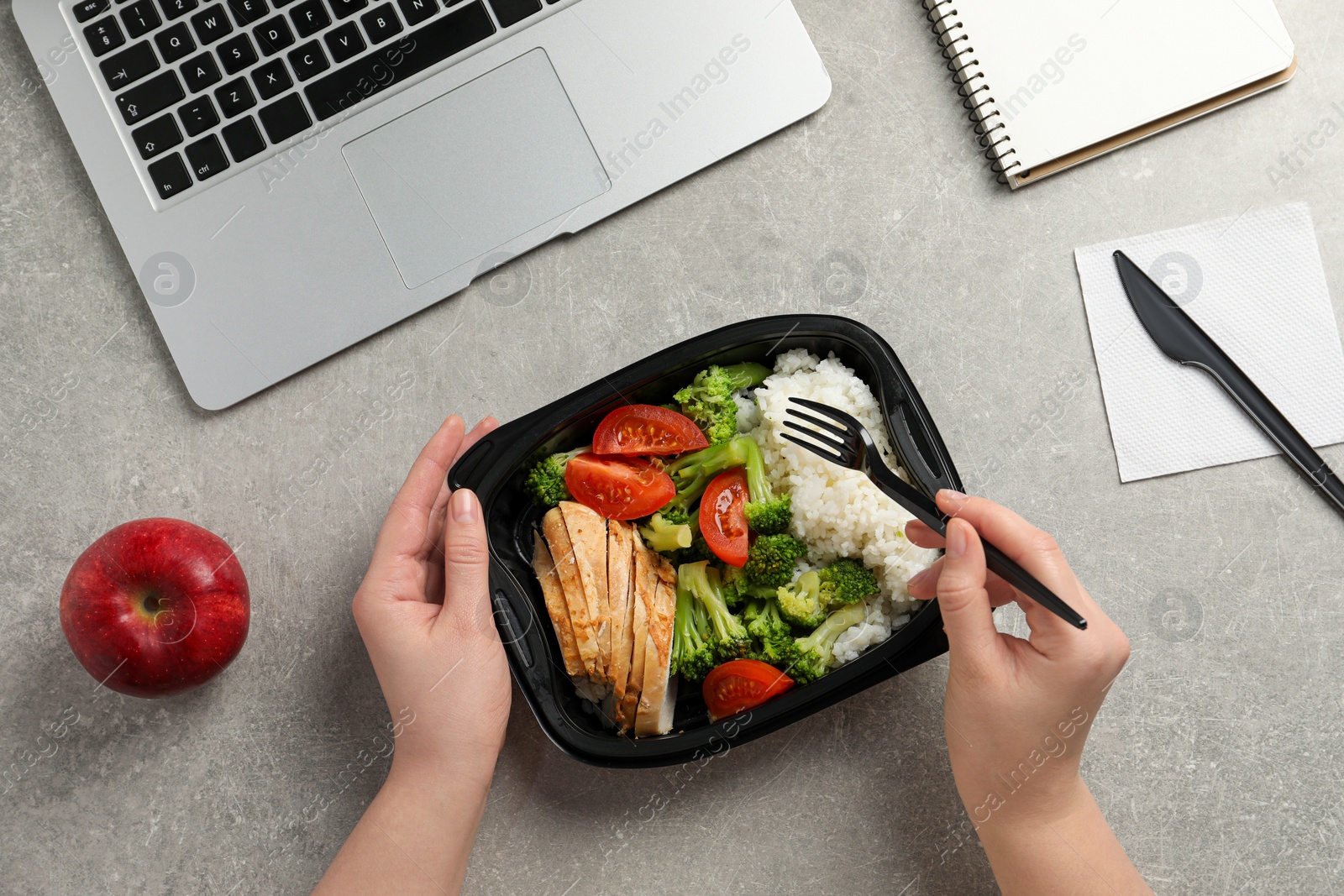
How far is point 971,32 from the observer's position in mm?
1559

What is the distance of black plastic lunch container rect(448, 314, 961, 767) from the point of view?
128 centimetres

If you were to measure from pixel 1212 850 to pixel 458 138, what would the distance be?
6.33 ft

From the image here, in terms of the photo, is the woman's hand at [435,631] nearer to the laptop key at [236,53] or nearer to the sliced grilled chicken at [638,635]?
the sliced grilled chicken at [638,635]

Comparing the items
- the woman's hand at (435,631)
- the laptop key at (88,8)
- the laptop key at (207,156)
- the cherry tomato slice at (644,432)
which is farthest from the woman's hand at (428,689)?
the laptop key at (88,8)

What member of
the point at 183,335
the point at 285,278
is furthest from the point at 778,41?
the point at 183,335

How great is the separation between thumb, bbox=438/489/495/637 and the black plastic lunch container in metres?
0.03

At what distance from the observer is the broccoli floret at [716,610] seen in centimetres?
135

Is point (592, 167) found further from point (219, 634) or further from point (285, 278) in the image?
point (219, 634)

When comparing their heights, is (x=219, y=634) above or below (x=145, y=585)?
below

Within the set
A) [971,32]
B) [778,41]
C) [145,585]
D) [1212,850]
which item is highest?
[778,41]

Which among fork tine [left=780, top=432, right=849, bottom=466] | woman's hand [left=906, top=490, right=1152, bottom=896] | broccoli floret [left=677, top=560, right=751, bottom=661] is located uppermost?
fork tine [left=780, top=432, right=849, bottom=466]

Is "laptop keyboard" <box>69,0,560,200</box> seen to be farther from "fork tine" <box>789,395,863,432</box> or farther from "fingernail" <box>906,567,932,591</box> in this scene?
"fingernail" <box>906,567,932,591</box>

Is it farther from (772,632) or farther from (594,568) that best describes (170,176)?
(772,632)

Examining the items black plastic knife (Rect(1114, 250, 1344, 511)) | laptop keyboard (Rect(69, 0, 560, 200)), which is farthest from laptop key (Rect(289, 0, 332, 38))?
black plastic knife (Rect(1114, 250, 1344, 511))
